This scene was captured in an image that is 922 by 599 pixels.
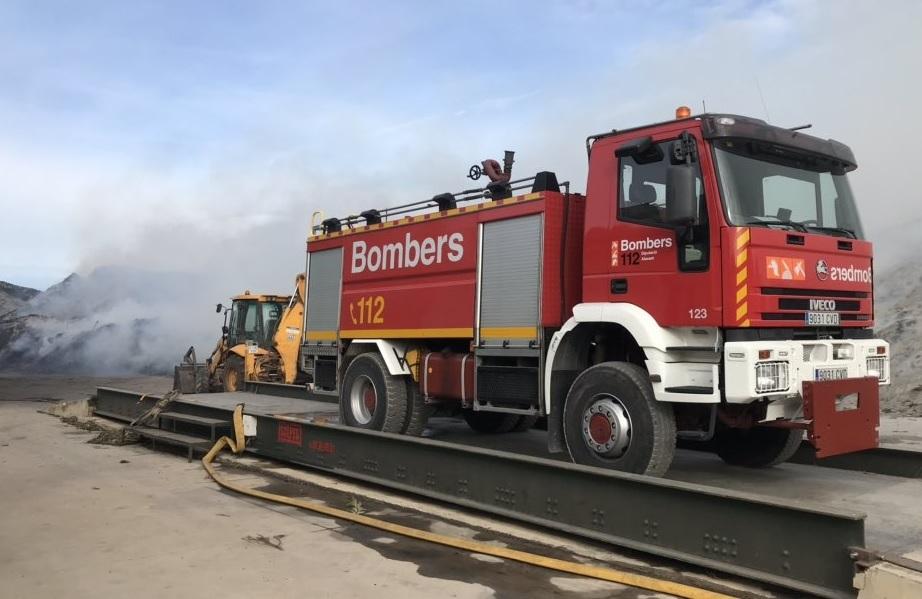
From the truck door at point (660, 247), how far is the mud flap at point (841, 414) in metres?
0.92

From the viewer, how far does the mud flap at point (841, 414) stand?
5.43 meters

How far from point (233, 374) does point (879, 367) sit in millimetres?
14895

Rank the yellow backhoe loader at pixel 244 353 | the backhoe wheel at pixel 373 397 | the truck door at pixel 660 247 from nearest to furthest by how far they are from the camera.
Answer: the truck door at pixel 660 247
the backhoe wheel at pixel 373 397
the yellow backhoe loader at pixel 244 353

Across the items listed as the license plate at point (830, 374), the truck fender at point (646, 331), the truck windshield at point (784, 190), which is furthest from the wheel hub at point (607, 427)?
the truck windshield at point (784, 190)

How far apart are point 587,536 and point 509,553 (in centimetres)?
59

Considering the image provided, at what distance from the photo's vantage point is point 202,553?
5090mm

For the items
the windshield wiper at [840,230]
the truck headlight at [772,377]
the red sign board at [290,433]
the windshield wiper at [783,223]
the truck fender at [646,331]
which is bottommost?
the red sign board at [290,433]

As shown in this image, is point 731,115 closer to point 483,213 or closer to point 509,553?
point 483,213

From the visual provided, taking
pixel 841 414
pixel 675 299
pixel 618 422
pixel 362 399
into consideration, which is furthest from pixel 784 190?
pixel 362 399

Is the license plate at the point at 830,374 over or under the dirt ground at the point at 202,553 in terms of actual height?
over

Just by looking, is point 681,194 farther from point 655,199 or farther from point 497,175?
point 497,175

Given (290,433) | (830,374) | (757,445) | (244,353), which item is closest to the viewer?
(830,374)

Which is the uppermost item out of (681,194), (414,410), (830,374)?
(681,194)

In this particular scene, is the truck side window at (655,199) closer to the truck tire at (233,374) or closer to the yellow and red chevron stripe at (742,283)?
the yellow and red chevron stripe at (742,283)
